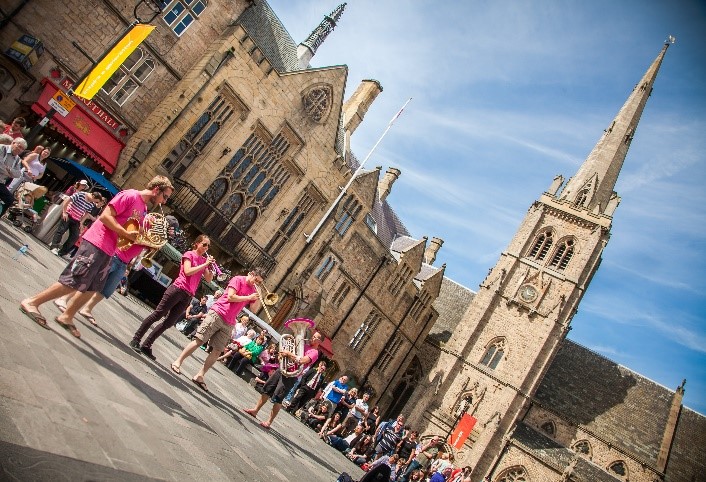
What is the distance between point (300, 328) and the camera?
8.77 metres

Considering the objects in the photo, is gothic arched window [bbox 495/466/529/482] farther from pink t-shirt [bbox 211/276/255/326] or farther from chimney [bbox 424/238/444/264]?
pink t-shirt [bbox 211/276/255/326]

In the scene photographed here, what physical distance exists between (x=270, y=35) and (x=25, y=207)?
16.3 meters

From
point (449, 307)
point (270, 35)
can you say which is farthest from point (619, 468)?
point (270, 35)

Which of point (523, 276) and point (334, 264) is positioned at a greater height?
point (523, 276)

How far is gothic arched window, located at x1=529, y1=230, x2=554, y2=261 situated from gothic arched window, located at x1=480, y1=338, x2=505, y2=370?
727 centimetres

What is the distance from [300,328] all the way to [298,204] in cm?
1622

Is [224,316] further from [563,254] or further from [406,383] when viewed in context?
[563,254]

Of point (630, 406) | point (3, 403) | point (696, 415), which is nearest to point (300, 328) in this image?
point (3, 403)

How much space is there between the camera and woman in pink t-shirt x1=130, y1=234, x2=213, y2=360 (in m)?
6.76

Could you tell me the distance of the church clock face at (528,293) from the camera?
34.3 meters

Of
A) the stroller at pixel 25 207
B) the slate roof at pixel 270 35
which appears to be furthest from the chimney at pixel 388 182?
the stroller at pixel 25 207

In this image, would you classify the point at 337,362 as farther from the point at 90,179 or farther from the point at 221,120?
the point at 90,179

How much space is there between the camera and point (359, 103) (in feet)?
104

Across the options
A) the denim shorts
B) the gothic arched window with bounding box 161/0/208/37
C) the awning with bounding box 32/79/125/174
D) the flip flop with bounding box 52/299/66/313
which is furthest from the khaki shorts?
the gothic arched window with bounding box 161/0/208/37
